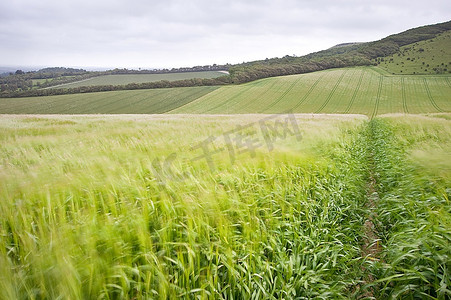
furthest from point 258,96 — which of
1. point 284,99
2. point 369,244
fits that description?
point 369,244

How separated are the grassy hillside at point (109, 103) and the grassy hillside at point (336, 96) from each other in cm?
596

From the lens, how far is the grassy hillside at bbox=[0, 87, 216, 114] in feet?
158

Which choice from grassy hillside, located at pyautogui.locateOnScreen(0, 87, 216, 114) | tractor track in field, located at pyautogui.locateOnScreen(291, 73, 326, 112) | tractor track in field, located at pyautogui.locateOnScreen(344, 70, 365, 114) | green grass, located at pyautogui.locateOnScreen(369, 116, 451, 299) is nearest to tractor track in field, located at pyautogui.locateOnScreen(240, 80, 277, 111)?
tractor track in field, located at pyautogui.locateOnScreen(291, 73, 326, 112)

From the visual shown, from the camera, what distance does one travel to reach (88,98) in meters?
58.5

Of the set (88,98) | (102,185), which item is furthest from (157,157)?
(88,98)

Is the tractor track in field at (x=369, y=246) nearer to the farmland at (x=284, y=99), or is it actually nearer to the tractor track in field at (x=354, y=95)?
the farmland at (x=284, y=99)

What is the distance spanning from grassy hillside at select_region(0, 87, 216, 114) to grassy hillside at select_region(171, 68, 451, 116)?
19.5 ft

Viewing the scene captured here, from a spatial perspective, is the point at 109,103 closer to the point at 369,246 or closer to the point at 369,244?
the point at 369,244

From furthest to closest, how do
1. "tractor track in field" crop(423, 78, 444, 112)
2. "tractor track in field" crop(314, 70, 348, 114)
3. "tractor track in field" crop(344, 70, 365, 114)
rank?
"tractor track in field" crop(314, 70, 348, 114), "tractor track in field" crop(344, 70, 365, 114), "tractor track in field" crop(423, 78, 444, 112)

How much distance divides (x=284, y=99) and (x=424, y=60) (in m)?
72.2

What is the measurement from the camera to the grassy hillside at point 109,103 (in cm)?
4809

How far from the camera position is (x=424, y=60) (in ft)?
270

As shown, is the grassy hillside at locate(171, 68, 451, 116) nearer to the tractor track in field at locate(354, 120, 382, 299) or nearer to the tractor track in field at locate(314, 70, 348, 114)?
the tractor track in field at locate(314, 70, 348, 114)

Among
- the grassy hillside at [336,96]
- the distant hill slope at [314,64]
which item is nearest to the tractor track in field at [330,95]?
the grassy hillside at [336,96]
